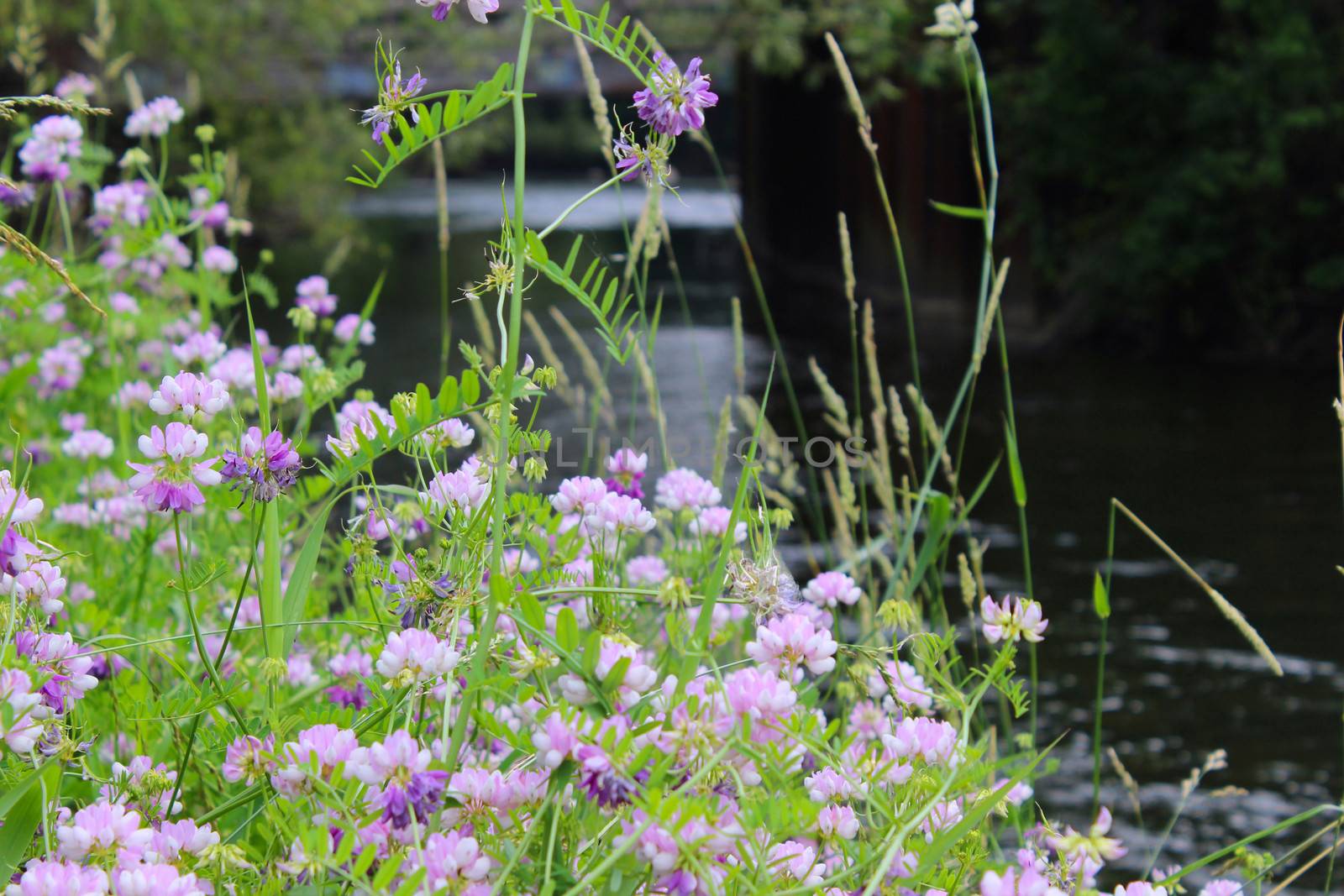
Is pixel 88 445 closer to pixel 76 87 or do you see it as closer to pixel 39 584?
pixel 76 87

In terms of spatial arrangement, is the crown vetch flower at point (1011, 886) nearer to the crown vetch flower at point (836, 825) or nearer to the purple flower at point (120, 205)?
the crown vetch flower at point (836, 825)

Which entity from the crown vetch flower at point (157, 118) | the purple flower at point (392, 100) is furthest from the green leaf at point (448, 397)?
the crown vetch flower at point (157, 118)

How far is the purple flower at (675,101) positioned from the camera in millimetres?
1191

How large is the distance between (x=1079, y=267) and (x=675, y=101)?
10779mm

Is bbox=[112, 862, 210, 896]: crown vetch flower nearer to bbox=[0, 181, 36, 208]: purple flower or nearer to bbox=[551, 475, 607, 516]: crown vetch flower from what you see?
bbox=[551, 475, 607, 516]: crown vetch flower

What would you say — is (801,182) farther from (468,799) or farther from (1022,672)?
(468,799)

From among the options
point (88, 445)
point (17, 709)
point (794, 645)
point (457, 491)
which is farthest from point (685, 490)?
point (88, 445)

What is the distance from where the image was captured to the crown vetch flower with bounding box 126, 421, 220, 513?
1.17 m

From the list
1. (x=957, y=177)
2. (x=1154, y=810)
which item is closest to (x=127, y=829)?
(x=1154, y=810)

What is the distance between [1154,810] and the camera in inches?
138

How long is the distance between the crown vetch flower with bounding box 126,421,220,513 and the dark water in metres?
0.71

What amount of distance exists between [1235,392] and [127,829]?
938cm

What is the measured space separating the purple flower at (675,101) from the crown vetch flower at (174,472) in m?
0.45

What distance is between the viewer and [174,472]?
1187 millimetres
